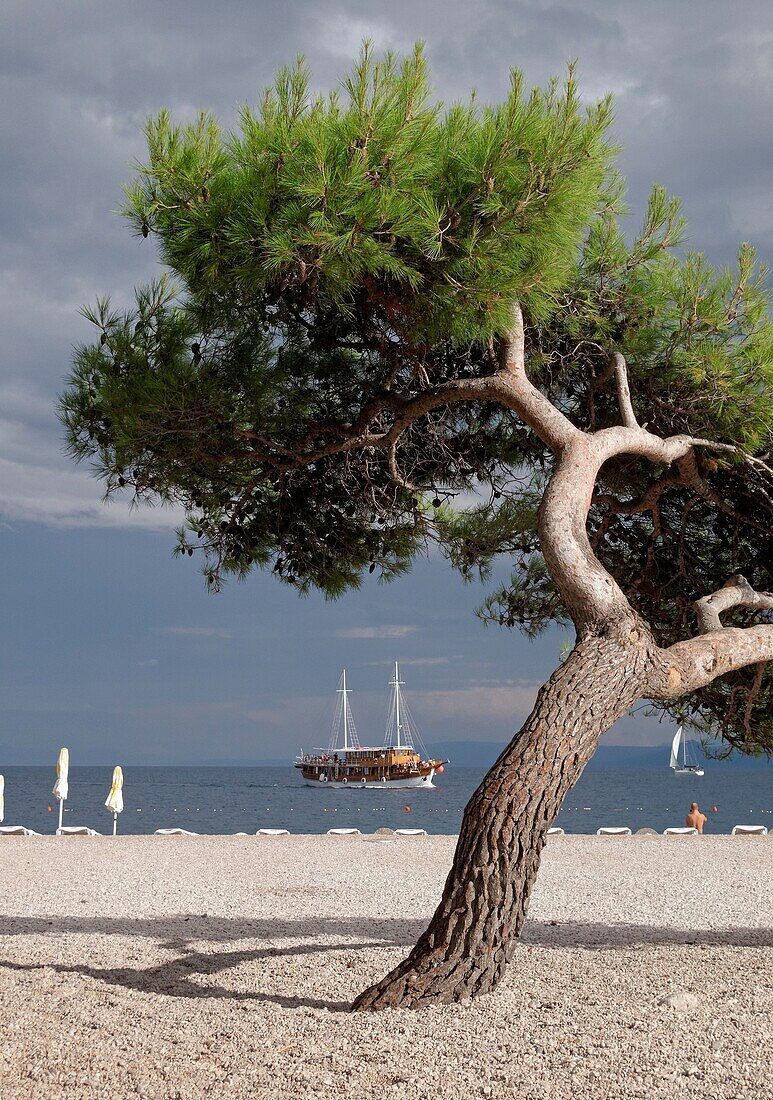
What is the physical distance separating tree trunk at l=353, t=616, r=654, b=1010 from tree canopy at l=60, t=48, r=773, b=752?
5.69 ft

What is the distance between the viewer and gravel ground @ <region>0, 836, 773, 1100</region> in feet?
9.43

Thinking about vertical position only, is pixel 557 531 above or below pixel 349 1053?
above

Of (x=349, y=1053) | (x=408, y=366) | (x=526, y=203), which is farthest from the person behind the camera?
(x=408, y=366)

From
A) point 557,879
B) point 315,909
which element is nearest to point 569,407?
point 315,909

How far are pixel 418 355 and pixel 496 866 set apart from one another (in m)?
2.48

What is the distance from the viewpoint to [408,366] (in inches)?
187

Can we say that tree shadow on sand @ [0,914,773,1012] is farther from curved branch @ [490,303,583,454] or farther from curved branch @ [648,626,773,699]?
curved branch @ [490,303,583,454]

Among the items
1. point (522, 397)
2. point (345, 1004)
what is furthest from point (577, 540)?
point (345, 1004)

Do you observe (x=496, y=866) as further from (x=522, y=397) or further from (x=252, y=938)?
(x=252, y=938)

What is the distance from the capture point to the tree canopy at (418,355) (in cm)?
362

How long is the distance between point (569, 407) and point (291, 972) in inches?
137

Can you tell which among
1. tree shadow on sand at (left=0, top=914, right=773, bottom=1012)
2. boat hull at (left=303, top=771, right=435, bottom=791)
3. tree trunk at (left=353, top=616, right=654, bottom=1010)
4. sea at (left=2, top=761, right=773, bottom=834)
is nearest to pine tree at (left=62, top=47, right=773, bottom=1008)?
tree trunk at (left=353, top=616, right=654, bottom=1010)

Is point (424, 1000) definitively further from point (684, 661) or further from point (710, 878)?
point (710, 878)

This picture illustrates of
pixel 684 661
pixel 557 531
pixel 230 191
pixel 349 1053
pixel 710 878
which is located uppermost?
pixel 230 191
